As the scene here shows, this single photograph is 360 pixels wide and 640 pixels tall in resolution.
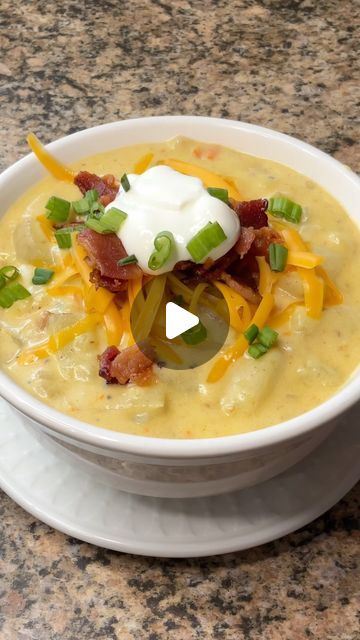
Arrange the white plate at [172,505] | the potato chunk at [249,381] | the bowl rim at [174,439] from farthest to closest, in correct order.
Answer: the white plate at [172,505], the potato chunk at [249,381], the bowl rim at [174,439]

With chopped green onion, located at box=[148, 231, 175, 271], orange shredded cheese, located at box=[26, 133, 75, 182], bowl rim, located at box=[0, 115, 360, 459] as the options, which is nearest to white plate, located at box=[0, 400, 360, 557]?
bowl rim, located at box=[0, 115, 360, 459]

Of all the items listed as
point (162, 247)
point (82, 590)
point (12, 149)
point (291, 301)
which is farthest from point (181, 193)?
point (12, 149)

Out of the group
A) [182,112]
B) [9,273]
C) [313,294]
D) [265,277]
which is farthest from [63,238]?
[182,112]

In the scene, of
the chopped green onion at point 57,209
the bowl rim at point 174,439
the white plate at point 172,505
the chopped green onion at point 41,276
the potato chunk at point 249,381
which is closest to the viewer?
the bowl rim at point 174,439

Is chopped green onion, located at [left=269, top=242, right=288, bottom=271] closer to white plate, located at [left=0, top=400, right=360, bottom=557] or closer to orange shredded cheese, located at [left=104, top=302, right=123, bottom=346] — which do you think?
orange shredded cheese, located at [left=104, top=302, right=123, bottom=346]

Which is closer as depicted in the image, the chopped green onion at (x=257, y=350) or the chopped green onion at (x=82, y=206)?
the chopped green onion at (x=257, y=350)

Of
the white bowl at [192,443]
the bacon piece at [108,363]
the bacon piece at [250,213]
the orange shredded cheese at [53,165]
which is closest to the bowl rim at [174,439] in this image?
the white bowl at [192,443]

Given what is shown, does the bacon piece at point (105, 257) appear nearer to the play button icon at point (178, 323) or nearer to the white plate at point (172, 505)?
the play button icon at point (178, 323)

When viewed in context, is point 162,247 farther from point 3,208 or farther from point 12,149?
point 12,149

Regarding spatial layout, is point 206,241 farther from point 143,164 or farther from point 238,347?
point 143,164
